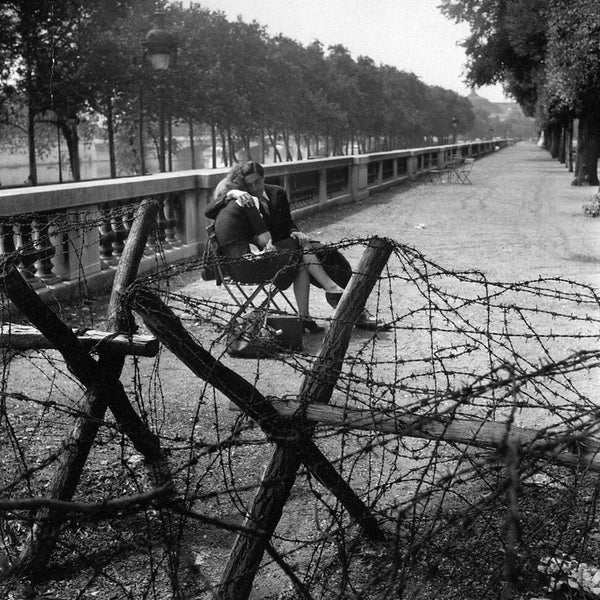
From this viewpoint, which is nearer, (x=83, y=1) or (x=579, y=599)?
(x=579, y=599)

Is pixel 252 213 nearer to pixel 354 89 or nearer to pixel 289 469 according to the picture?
pixel 289 469

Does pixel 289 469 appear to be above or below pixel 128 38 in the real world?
below

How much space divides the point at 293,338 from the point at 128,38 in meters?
26.5

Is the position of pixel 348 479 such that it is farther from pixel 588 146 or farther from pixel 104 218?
pixel 588 146

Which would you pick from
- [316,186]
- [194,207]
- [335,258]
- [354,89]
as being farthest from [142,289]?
[354,89]

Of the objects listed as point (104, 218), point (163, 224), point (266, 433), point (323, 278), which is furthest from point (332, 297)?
point (163, 224)

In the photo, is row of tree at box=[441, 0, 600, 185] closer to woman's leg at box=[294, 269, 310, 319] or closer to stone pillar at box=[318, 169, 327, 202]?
stone pillar at box=[318, 169, 327, 202]

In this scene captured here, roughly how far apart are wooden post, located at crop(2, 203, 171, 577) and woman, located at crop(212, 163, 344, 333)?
9.04 feet

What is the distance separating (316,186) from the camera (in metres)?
18.5

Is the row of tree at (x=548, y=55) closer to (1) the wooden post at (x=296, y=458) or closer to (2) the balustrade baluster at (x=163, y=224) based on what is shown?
(2) the balustrade baluster at (x=163, y=224)

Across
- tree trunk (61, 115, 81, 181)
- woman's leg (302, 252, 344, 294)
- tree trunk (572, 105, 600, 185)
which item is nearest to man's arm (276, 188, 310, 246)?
woman's leg (302, 252, 344, 294)

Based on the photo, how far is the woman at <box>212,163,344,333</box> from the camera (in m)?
6.57

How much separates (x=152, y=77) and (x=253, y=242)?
26188 mm

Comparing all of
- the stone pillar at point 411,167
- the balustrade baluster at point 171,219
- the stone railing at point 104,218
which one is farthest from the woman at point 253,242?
the stone pillar at point 411,167
